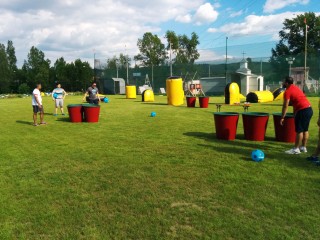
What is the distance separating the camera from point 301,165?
6148 millimetres

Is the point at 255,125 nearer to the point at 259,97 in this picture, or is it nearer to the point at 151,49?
the point at 259,97

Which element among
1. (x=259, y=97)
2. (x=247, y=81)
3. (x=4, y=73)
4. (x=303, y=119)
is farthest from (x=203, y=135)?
Answer: (x=4, y=73)

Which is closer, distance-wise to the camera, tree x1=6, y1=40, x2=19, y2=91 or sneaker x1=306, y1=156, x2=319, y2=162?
sneaker x1=306, y1=156, x2=319, y2=162

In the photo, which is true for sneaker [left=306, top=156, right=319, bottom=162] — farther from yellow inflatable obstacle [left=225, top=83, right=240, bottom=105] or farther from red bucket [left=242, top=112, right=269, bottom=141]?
yellow inflatable obstacle [left=225, top=83, right=240, bottom=105]

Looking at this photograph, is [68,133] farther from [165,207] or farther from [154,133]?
[165,207]

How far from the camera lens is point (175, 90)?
20.9 meters

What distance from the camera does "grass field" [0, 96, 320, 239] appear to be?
377 cm

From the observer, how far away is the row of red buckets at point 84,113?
41.8 ft

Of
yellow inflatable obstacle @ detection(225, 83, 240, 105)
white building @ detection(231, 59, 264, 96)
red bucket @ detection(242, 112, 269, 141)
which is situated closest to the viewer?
red bucket @ detection(242, 112, 269, 141)

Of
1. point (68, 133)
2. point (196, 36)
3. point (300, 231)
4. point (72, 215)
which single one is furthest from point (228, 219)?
point (196, 36)

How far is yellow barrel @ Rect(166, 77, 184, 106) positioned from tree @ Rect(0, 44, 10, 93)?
193ft

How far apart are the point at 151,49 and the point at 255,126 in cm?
7476

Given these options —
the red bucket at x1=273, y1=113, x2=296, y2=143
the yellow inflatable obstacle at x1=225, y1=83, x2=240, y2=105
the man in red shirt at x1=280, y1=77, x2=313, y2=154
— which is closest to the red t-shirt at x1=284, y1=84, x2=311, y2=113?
the man in red shirt at x1=280, y1=77, x2=313, y2=154

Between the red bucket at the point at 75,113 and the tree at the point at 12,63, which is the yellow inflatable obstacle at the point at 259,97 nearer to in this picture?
the red bucket at the point at 75,113
